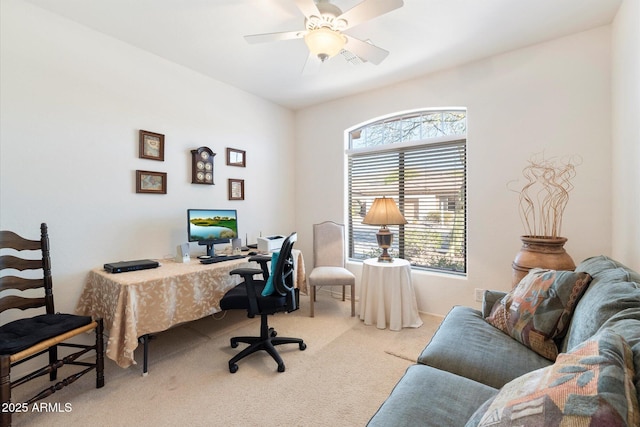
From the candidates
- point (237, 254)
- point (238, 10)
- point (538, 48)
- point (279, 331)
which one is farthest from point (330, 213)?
point (538, 48)

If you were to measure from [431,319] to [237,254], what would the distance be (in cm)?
222

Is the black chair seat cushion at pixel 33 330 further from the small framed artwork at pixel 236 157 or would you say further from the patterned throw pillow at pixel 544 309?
the patterned throw pillow at pixel 544 309

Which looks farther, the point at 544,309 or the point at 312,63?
the point at 312,63

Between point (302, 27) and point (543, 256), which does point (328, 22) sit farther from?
point (543, 256)

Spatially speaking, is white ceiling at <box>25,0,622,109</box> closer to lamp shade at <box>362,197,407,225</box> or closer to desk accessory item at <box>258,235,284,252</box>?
lamp shade at <box>362,197,407,225</box>

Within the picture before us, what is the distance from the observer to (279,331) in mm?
2732

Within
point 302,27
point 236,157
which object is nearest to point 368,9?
point 302,27

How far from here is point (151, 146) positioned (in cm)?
268

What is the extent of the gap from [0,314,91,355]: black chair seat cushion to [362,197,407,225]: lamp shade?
2482mm

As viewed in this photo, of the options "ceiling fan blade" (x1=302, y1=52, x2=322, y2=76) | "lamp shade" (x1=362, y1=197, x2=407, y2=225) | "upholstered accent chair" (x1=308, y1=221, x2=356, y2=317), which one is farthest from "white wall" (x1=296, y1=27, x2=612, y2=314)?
"ceiling fan blade" (x1=302, y1=52, x2=322, y2=76)

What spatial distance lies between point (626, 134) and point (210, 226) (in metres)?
3.46

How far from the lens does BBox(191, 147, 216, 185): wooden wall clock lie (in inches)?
118

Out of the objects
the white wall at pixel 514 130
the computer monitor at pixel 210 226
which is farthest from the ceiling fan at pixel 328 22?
the computer monitor at pixel 210 226

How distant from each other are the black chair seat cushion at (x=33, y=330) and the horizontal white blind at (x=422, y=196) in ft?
9.95
